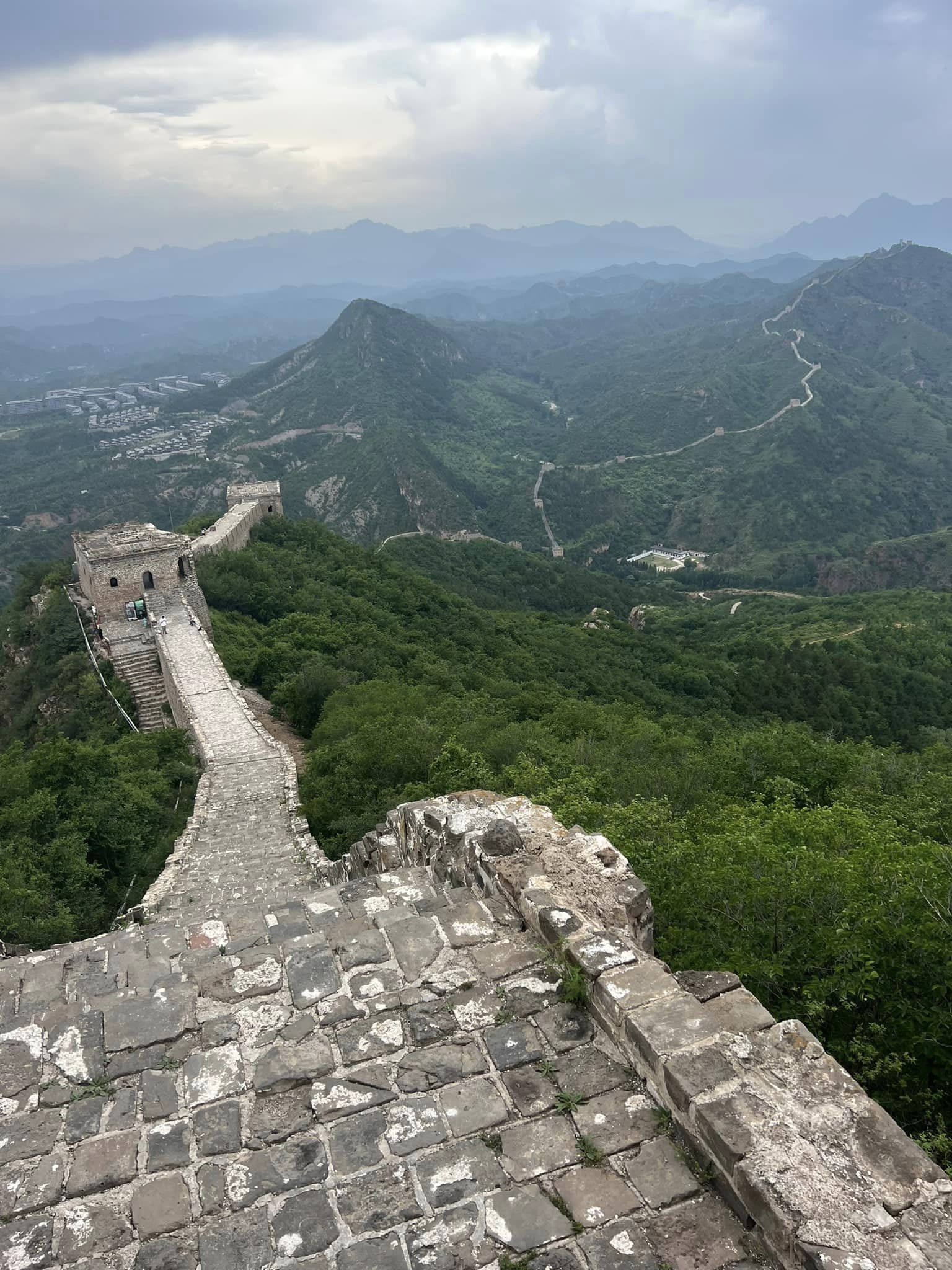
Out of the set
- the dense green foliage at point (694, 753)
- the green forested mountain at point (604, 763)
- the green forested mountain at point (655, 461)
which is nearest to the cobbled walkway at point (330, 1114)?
the green forested mountain at point (604, 763)

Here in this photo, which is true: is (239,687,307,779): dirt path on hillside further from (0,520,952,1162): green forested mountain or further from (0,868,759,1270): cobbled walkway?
(0,868,759,1270): cobbled walkway

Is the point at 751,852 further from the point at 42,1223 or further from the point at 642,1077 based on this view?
the point at 42,1223

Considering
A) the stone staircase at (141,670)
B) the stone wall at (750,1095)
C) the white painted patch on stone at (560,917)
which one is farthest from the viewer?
the stone staircase at (141,670)

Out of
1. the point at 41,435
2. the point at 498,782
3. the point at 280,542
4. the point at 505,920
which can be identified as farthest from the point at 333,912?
the point at 41,435

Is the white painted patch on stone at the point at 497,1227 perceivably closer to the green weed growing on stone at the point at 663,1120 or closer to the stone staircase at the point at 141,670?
the green weed growing on stone at the point at 663,1120

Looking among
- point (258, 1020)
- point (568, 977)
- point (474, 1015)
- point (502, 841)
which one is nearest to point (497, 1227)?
point (474, 1015)
